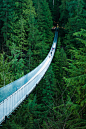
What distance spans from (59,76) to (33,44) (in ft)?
18.7

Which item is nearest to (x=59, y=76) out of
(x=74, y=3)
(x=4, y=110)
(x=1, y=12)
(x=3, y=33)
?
(x=3, y=33)

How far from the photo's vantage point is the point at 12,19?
70.7 feet

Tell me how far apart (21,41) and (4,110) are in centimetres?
1644

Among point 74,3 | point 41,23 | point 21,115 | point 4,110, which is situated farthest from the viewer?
point 74,3

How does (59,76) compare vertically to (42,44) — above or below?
below

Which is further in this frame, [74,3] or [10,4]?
[74,3]

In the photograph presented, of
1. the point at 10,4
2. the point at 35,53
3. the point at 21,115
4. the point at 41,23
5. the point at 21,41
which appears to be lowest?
the point at 21,115

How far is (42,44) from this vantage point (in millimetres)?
23891

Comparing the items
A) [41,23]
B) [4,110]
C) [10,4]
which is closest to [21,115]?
[4,110]

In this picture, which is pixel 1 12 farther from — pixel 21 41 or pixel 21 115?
pixel 21 115

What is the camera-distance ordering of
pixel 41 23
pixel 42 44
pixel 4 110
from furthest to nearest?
pixel 41 23 → pixel 42 44 → pixel 4 110

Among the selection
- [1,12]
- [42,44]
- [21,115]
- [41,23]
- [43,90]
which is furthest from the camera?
[41,23]

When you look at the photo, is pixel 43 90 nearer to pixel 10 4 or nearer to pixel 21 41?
pixel 21 41

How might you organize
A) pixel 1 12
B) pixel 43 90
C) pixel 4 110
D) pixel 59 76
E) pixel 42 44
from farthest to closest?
pixel 42 44 → pixel 59 76 → pixel 1 12 → pixel 43 90 → pixel 4 110
